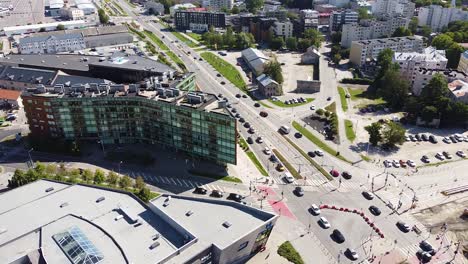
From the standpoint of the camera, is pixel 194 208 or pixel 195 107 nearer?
pixel 194 208

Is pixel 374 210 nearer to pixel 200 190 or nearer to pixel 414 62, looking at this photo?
pixel 200 190

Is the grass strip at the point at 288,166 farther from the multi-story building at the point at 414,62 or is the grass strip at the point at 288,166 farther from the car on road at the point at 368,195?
the multi-story building at the point at 414,62

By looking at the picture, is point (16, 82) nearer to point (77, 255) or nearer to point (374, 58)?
point (77, 255)

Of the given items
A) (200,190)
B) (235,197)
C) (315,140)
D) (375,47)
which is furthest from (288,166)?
(375,47)

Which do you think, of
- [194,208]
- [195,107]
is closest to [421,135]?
[195,107]

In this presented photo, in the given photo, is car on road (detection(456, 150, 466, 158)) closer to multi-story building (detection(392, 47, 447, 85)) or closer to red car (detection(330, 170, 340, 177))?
red car (detection(330, 170, 340, 177))

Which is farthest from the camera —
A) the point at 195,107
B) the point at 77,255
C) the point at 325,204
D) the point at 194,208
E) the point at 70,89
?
the point at 70,89
